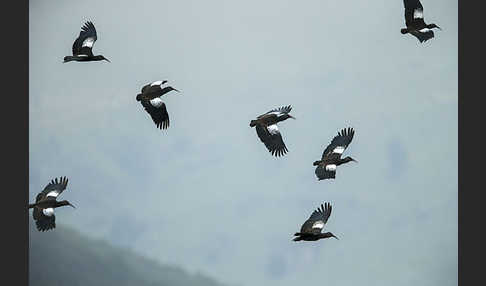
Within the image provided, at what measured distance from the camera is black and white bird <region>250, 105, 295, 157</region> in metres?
8.67

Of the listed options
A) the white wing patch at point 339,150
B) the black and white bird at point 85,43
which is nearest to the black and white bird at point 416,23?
the white wing patch at point 339,150

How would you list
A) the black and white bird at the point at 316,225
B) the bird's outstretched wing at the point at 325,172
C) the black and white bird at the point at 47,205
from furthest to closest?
the black and white bird at the point at 47,205, the bird's outstretched wing at the point at 325,172, the black and white bird at the point at 316,225

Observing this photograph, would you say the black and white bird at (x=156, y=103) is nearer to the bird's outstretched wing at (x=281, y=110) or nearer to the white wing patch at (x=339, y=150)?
the bird's outstretched wing at (x=281, y=110)

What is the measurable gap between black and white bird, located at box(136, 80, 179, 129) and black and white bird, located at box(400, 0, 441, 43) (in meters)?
2.03

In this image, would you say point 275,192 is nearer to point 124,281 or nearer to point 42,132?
point 124,281

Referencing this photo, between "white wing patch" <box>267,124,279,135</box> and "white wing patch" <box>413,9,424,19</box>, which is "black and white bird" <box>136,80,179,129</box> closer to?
"white wing patch" <box>267,124,279,135</box>

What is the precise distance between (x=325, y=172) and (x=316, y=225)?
1.45ft

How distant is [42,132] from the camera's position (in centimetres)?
956

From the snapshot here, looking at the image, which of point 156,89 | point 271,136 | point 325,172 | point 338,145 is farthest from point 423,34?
point 156,89

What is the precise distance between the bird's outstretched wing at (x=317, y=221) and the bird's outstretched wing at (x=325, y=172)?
9.3 inches

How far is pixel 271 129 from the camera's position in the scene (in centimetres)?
872

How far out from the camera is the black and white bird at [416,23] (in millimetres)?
8656

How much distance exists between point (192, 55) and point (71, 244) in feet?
6.67

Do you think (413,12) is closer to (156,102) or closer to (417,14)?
(417,14)
